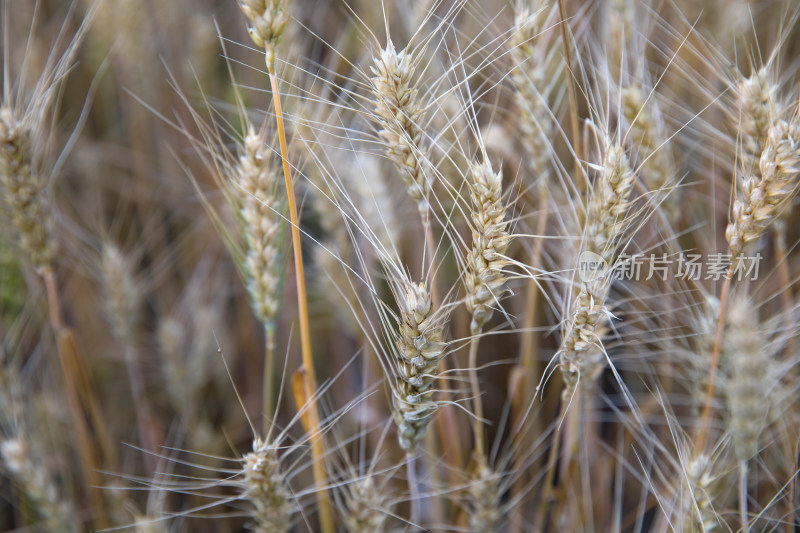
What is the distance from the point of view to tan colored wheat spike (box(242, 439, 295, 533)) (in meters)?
0.80

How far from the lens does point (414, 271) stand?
4.75 feet

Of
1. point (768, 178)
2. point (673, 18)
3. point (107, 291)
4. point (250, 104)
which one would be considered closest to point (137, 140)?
point (250, 104)

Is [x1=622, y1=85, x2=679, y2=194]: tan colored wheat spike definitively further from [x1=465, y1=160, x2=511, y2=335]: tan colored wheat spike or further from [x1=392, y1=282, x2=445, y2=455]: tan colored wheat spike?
[x1=392, y1=282, x2=445, y2=455]: tan colored wheat spike

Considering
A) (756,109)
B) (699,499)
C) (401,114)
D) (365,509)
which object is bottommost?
(365,509)

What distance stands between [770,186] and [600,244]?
216mm

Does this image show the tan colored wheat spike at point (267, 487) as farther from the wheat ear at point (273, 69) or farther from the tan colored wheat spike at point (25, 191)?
the tan colored wheat spike at point (25, 191)

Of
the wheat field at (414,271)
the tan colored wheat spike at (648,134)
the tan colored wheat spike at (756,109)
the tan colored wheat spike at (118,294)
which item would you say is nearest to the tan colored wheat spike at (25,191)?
the wheat field at (414,271)

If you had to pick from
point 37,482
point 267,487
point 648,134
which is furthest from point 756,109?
point 37,482

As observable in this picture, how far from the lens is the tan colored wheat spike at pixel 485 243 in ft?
2.35

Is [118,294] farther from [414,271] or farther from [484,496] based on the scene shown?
[484,496]

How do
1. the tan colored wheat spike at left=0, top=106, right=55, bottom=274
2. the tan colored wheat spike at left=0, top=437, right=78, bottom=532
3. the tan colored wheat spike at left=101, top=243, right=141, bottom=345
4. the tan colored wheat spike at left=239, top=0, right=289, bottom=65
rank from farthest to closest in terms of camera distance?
the tan colored wheat spike at left=101, top=243, right=141, bottom=345 < the tan colored wheat spike at left=0, top=437, right=78, bottom=532 < the tan colored wheat spike at left=0, top=106, right=55, bottom=274 < the tan colored wheat spike at left=239, top=0, right=289, bottom=65

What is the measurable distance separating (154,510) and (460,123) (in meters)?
0.87

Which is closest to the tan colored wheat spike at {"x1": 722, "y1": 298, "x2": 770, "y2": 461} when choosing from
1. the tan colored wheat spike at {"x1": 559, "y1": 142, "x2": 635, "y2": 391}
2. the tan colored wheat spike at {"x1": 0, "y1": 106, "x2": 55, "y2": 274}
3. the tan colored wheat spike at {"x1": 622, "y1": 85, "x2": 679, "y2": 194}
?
the tan colored wheat spike at {"x1": 559, "y1": 142, "x2": 635, "y2": 391}

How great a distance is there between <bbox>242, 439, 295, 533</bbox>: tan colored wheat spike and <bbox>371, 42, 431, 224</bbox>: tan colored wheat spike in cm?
38
